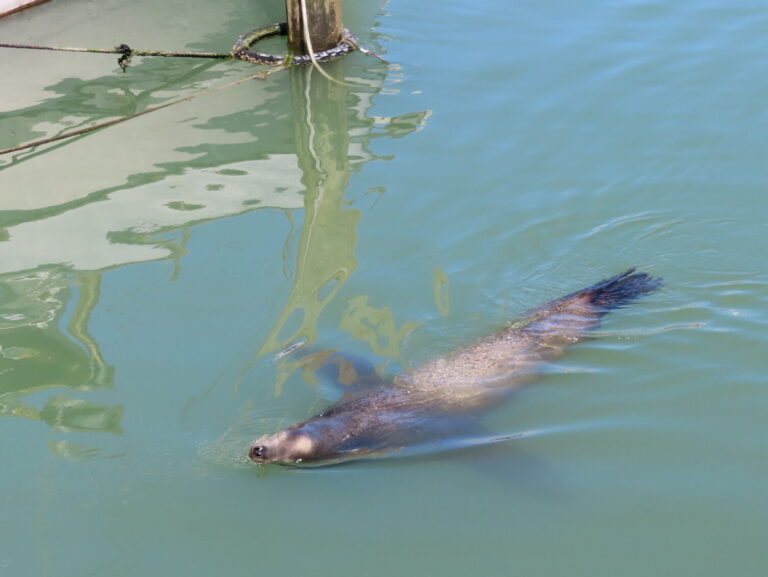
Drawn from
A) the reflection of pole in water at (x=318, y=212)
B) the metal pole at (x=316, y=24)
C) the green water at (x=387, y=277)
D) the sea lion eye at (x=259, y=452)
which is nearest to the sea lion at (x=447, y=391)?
the sea lion eye at (x=259, y=452)

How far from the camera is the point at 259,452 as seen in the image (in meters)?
5.20

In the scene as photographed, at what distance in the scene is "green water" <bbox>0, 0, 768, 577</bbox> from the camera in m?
4.93

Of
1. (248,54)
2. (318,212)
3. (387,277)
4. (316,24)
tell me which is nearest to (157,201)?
(318,212)

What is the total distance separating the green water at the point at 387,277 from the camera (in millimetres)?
4926

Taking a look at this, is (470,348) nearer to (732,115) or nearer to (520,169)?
(520,169)

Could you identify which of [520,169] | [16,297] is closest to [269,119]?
[520,169]

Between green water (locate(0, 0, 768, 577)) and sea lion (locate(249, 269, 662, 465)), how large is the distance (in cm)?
14

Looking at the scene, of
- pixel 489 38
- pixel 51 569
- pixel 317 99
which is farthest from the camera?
pixel 489 38

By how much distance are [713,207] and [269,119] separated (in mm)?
4275

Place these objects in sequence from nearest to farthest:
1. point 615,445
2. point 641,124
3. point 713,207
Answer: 1. point 615,445
2. point 713,207
3. point 641,124

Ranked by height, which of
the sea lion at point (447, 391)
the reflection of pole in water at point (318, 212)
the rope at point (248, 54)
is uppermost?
the rope at point (248, 54)

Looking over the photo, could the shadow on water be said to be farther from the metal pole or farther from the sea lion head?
the sea lion head

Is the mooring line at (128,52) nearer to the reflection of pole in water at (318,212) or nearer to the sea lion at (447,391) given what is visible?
the reflection of pole in water at (318,212)

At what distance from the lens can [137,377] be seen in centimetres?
599
